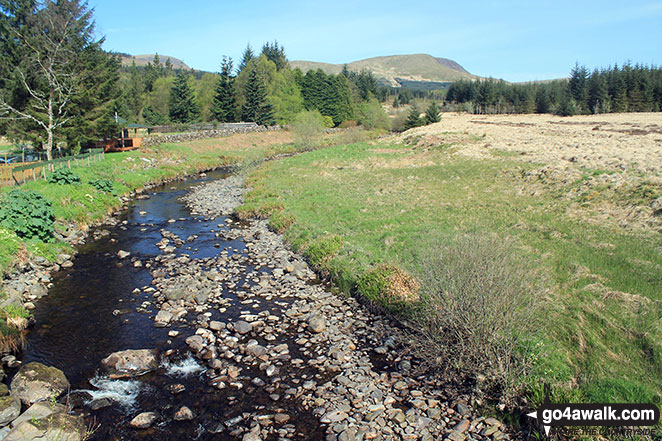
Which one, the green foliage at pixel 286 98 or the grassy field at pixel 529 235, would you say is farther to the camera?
the green foliage at pixel 286 98

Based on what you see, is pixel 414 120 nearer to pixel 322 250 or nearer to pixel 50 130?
pixel 50 130

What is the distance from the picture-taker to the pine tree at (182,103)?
6844 cm

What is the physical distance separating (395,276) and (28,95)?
1439 inches

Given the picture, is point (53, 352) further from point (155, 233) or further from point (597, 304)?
point (597, 304)

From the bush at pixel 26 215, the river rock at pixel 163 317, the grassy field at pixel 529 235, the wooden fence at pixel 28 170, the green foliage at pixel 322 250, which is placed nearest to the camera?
the grassy field at pixel 529 235

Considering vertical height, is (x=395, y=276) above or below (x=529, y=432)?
above

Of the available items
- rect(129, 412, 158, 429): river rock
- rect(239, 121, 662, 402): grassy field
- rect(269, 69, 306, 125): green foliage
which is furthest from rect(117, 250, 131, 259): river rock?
rect(269, 69, 306, 125): green foliage

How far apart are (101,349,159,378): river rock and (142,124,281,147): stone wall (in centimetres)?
4245

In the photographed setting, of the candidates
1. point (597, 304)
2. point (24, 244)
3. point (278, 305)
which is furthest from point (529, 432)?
point (24, 244)

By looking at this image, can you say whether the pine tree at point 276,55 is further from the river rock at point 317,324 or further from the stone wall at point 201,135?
the river rock at point 317,324

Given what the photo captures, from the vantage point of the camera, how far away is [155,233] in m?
22.9

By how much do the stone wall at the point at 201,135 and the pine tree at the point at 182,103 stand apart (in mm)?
8804

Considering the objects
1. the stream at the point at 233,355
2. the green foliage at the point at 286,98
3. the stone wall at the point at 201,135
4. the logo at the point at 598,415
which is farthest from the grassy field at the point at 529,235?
the green foliage at the point at 286,98

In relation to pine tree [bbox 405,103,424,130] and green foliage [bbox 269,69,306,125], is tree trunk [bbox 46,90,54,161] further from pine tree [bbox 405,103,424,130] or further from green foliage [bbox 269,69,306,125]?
pine tree [bbox 405,103,424,130]
